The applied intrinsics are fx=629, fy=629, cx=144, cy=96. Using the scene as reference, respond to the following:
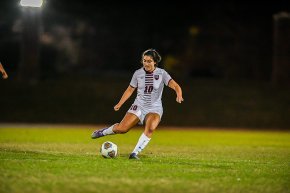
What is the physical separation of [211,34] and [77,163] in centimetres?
3555

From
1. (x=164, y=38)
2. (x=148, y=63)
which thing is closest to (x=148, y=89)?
(x=148, y=63)

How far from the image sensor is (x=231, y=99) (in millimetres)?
35750

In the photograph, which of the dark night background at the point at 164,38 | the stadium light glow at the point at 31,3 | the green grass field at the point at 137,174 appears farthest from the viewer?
the dark night background at the point at 164,38

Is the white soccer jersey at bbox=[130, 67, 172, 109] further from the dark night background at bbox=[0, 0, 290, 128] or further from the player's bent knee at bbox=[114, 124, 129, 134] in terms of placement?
the dark night background at bbox=[0, 0, 290, 128]

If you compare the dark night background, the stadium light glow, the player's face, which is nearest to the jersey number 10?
the player's face

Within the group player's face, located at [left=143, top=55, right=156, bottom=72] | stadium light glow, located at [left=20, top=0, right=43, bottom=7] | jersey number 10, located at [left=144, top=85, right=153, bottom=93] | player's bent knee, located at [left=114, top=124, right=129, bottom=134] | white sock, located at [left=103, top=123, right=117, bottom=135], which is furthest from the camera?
stadium light glow, located at [left=20, top=0, right=43, bottom=7]

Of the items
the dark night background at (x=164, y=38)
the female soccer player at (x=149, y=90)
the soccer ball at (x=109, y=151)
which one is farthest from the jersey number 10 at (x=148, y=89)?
the dark night background at (x=164, y=38)

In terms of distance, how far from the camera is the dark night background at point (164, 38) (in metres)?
41.2

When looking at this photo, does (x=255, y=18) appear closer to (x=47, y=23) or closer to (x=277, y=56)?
(x=277, y=56)

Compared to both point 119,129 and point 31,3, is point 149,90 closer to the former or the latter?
point 119,129

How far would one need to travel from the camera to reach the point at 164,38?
48062 millimetres

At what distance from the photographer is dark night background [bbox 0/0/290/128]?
135ft

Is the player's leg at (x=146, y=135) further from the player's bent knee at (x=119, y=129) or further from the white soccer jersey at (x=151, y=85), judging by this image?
the player's bent knee at (x=119, y=129)

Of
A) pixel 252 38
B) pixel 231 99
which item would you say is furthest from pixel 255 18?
pixel 231 99
